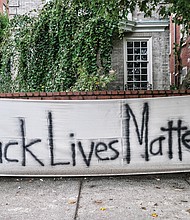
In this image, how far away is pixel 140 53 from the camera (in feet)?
38.0

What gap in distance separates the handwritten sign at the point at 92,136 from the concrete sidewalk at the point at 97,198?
0.63 feet

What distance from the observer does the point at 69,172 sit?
16.1ft

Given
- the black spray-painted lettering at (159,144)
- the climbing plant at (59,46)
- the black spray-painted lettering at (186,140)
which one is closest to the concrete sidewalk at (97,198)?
the black spray-painted lettering at (159,144)

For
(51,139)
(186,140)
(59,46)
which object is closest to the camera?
(51,139)

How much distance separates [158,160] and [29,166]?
2188mm

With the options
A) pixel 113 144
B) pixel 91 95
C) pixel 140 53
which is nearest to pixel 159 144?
pixel 113 144

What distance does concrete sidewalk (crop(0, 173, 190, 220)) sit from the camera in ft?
11.5

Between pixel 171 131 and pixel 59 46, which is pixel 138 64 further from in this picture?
pixel 171 131

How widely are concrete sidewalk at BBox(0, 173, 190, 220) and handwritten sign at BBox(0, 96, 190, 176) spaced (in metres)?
0.19

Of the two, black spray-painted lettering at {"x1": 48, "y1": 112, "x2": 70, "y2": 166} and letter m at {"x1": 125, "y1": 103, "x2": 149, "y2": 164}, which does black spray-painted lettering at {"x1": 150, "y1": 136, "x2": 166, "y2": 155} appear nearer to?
letter m at {"x1": 125, "y1": 103, "x2": 149, "y2": 164}

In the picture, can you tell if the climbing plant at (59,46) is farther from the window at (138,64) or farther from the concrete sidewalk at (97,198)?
the concrete sidewalk at (97,198)

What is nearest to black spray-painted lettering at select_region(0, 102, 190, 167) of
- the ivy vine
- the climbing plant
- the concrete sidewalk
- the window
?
the concrete sidewalk

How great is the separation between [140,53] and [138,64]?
440 mm

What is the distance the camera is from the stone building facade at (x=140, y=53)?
11.2 metres
